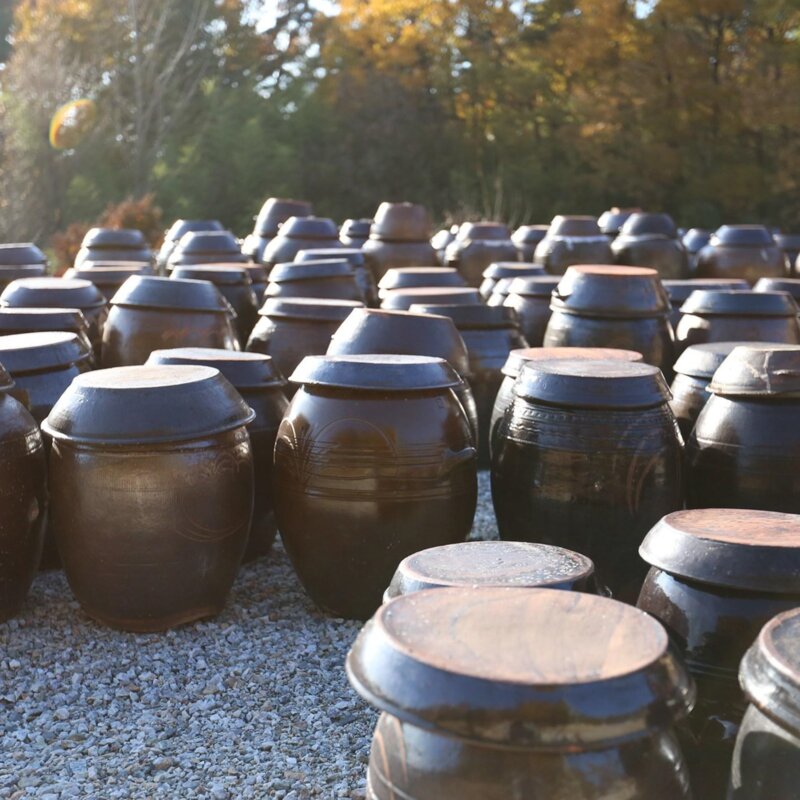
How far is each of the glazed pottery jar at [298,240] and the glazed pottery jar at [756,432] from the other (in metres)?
5.92

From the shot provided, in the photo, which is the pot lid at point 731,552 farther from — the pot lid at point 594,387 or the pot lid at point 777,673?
the pot lid at point 594,387

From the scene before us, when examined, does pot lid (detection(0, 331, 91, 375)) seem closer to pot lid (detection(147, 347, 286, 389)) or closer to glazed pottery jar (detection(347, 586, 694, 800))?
pot lid (detection(147, 347, 286, 389))

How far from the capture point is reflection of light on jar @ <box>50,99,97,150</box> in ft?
68.2

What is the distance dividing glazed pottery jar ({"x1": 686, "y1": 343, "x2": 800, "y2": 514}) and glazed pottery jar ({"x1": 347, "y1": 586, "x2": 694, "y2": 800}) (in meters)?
1.96

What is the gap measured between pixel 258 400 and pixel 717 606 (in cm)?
257

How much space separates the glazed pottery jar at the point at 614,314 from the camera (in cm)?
620

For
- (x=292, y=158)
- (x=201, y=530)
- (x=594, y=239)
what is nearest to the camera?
(x=201, y=530)

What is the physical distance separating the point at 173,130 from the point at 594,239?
16.2 m

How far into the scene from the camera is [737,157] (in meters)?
21.8

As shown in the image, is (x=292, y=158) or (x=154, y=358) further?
(x=292, y=158)

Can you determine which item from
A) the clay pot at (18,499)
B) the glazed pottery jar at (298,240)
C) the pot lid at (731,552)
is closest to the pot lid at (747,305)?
the pot lid at (731,552)

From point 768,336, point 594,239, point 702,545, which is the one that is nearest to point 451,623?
point 702,545

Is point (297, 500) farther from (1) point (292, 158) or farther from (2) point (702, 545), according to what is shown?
(1) point (292, 158)

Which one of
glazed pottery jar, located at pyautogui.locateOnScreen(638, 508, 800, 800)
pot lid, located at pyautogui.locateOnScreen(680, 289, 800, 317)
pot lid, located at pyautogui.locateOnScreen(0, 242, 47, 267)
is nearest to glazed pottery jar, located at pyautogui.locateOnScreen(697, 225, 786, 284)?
pot lid, located at pyautogui.locateOnScreen(680, 289, 800, 317)
